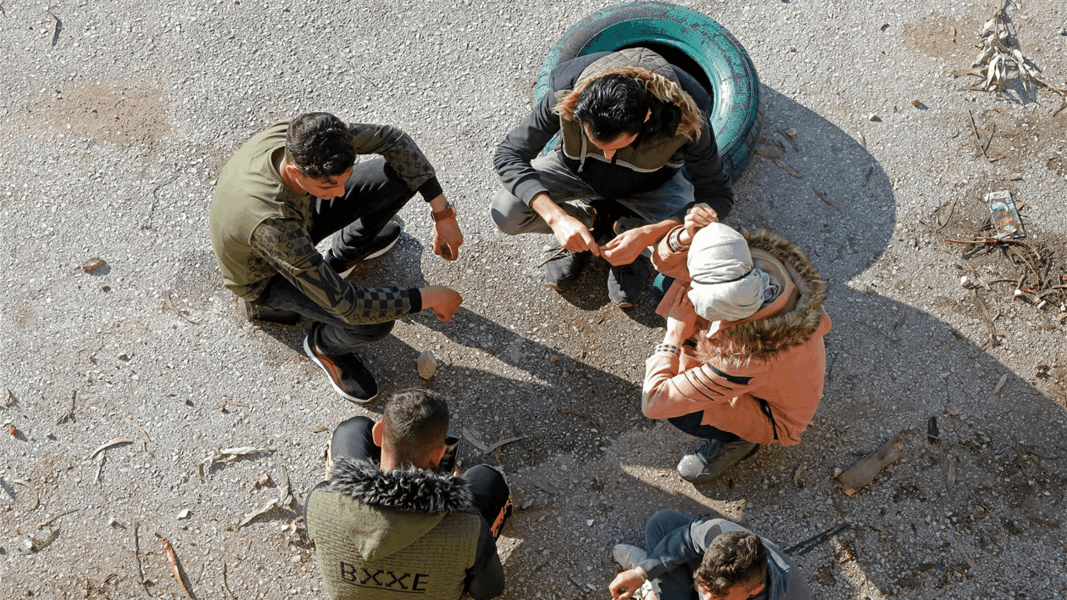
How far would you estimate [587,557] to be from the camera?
466 centimetres

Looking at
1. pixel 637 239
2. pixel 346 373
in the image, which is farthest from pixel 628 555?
Result: pixel 346 373

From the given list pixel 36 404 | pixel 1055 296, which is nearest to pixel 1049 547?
pixel 1055 296

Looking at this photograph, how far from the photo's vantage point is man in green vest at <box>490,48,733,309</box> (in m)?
4.03

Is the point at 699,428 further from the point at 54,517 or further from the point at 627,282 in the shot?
the point at 54,517

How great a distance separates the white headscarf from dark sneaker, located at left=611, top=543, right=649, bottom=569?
1.58 m

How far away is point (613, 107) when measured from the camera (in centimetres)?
389

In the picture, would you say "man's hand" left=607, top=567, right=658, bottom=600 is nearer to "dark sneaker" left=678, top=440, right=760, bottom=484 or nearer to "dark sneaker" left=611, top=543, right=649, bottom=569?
"dark sneaker" left=611, top=543, right=649, bottom=569

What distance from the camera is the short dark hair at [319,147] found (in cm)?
389

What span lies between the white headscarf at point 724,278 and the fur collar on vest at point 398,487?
1427mm

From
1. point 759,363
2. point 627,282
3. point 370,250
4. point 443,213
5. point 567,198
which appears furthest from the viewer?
point 370,250

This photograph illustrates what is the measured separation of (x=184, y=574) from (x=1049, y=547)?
513 centimetres

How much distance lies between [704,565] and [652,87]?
2.38 meters

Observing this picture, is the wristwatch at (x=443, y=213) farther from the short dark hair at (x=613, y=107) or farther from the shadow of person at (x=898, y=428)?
the shadow of person at (x=898, y=428)

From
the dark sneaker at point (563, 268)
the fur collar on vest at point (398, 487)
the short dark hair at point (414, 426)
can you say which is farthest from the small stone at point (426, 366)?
the fur collar on vest at point (398, 487)
